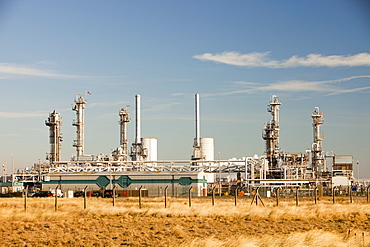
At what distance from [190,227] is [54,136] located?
68.1 meters

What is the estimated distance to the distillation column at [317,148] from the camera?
87.7m

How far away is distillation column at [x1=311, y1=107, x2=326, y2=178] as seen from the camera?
87.7 m

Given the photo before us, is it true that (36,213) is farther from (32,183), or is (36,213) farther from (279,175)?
(32,183)

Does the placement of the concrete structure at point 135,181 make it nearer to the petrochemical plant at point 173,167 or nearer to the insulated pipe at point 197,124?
the petrochemical plant at point 173,167

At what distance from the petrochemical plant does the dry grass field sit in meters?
34.7

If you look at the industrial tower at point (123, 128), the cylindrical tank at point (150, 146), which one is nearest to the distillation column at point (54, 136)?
the industrial tower at point (123, 128)

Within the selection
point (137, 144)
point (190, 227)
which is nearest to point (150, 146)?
point (137, 144)

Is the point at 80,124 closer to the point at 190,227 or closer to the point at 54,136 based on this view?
the point at 54,136

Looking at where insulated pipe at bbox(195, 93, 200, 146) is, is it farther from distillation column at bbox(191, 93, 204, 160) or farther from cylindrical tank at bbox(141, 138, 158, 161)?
cylindrical tank at bbox(141, 138, 158, 161)

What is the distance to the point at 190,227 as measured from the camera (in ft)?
80.5

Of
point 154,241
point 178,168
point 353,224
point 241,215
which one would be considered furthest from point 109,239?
point 178,168

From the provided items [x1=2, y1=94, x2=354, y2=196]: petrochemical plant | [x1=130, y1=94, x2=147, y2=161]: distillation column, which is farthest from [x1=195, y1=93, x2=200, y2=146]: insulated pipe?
[x1=130, y1=94, x2=147, y2=161]: distillation column

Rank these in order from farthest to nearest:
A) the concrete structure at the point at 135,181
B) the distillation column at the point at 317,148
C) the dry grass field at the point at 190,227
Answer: the distillation column at the point at 317,148 → the concrete structure at the point at 135,181 → the dry grass field at the point at 190,227

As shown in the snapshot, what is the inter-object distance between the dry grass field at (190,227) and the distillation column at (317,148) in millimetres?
55227
